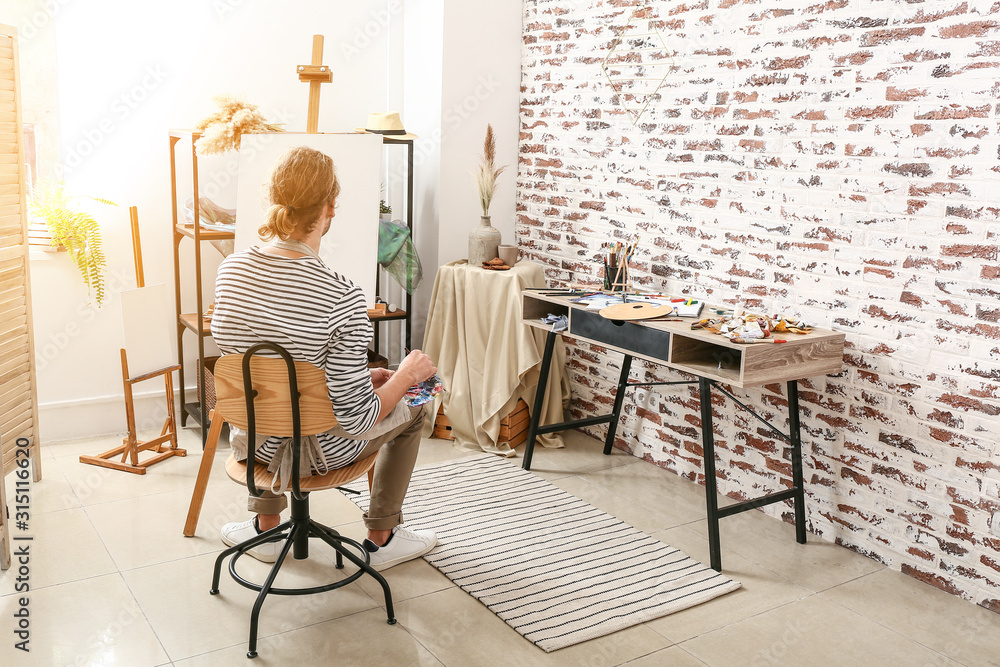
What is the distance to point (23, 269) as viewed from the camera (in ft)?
11.0

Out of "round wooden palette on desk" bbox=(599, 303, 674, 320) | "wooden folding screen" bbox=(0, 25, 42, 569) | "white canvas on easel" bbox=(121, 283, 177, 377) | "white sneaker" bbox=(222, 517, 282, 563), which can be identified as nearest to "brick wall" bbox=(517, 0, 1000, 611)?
"round wooden palette on desk" bbox=(599, 303, 674, 320)

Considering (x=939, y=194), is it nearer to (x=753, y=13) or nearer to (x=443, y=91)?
(x=753, y=13)

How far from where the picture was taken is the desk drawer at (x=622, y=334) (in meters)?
3.08

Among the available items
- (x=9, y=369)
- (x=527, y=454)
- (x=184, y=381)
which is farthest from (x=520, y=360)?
(x=9, y=369)

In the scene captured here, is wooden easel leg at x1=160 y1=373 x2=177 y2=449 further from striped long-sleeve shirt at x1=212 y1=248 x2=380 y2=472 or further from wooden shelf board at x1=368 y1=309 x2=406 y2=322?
striped long-sleeve shirt at x1=212 y1=248 x2=380 y2=472

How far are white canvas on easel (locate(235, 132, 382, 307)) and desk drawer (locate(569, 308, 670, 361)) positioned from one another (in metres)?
0.89

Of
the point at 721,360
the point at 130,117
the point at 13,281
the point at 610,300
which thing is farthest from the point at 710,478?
the point at 130,117

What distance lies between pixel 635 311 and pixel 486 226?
1.22 metres

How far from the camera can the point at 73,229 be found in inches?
146

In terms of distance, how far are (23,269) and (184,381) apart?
3.42ft

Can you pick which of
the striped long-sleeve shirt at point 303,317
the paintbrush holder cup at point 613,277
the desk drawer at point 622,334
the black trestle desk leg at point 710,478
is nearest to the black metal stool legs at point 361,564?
the striped long-sleeve shirt at point 303,317

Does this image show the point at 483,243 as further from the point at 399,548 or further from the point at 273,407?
the point at 273,407

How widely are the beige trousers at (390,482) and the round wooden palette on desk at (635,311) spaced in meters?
0.87

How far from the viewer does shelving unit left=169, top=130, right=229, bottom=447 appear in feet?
12.4
